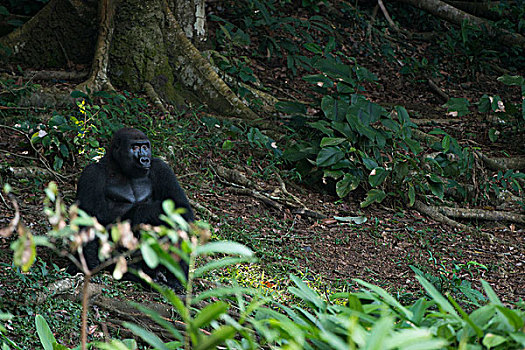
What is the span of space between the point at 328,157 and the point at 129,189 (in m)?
2.30

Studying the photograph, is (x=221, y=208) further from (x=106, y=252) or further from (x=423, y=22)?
(x=423, y=22)

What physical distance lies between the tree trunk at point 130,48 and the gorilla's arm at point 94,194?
102 inches

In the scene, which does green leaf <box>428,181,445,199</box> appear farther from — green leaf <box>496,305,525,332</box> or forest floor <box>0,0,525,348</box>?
green leaf <box>496,305,525,332</box>

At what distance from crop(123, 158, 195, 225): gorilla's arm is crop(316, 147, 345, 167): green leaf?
2034mm

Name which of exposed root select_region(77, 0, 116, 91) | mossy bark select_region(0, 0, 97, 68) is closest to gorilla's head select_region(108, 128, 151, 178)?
exposed root select_region(77, 0, 116, 91)

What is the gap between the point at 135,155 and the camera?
12.2 feet

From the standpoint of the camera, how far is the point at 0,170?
4.51 meters

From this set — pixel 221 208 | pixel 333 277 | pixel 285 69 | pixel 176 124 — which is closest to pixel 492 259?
pixel 333 277

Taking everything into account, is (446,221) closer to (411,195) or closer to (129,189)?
(411,195)

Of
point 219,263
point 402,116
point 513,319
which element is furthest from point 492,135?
point 219,263

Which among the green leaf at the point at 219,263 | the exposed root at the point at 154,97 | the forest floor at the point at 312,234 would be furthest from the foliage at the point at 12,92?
the green leaf at the point at 219,263

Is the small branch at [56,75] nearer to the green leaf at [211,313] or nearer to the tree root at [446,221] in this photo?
the tree root at [446,221]

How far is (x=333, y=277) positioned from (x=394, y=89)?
Result: 510cm

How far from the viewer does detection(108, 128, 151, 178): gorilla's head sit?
12.2 ft
